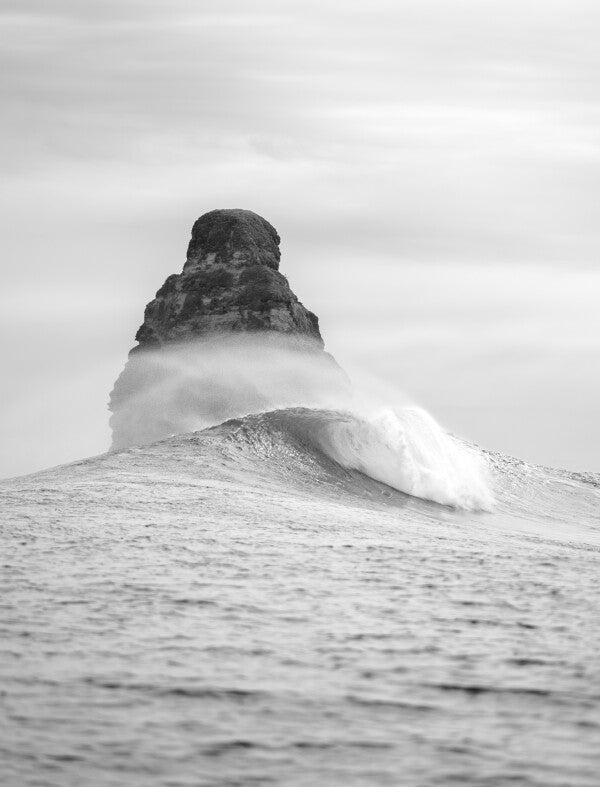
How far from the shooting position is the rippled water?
164 inches

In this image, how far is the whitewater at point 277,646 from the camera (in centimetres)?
418

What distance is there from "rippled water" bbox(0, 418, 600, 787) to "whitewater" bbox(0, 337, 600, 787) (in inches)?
0.6

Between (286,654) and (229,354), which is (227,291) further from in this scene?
(286,654)

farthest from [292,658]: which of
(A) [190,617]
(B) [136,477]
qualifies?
(B) [136,477]

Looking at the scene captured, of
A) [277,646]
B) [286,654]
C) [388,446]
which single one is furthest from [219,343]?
[286,654]

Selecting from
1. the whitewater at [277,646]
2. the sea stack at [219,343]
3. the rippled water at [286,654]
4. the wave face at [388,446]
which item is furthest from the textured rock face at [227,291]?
the rippled water at [286,654]

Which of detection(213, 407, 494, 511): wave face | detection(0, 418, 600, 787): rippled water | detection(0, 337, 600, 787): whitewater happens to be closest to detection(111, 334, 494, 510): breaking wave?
detection(213, 407, 494, 511): wave face

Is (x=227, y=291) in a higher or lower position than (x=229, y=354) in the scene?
higher

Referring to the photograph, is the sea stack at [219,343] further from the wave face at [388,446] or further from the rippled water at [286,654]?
the rippled water at [286,654]

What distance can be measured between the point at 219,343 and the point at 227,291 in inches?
115

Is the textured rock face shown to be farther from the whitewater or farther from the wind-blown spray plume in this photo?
the whitewater

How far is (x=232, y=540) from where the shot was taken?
9750 mm

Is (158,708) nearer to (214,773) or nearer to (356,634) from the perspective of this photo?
(214,773)

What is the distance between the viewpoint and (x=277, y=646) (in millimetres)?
5820
